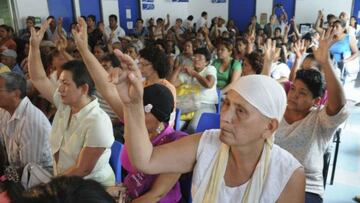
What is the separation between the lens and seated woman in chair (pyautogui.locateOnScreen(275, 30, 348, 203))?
163cm

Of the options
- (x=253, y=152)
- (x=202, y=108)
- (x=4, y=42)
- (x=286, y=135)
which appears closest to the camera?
(x=253, y=152)

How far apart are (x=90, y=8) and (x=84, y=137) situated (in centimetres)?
708

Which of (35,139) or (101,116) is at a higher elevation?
(101,116)

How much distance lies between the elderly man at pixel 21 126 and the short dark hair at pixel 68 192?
1432 millimetres

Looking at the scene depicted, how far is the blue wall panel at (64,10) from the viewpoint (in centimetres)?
722

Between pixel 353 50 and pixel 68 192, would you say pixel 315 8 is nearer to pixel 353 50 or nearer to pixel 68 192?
pixel 353 50

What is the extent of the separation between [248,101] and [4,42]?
5.34 m

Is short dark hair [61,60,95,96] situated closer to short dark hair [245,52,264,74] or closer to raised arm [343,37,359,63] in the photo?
short dark hair [245,52,264,74]

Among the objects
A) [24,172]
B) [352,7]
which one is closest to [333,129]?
[24,172]

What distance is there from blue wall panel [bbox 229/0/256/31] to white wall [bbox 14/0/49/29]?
6.69 metres

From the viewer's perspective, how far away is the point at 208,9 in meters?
11.9

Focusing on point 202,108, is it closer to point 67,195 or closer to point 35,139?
point 35,139

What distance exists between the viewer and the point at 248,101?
3.72 feet

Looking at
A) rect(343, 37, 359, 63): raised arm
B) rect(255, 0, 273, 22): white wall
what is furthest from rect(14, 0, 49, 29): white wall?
rect(255, 0, 273, 22): white wall
